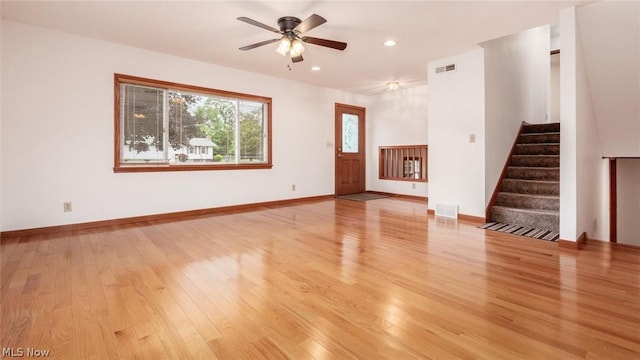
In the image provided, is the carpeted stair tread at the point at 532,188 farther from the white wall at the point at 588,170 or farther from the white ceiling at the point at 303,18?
the white ceiling at the point at 303,18

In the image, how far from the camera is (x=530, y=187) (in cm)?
445

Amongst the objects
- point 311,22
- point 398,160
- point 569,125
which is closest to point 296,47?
point 311,22

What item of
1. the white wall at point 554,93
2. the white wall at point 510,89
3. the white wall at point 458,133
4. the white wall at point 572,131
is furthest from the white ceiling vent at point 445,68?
the white wall at point 554,93

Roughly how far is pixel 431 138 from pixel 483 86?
1.07 meters

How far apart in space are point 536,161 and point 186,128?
18.4ft

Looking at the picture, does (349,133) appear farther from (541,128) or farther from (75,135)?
(75,135)

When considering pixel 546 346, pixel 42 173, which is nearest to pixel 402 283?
pixel 546 346

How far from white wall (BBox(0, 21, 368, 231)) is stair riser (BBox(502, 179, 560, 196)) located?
4.55 metres

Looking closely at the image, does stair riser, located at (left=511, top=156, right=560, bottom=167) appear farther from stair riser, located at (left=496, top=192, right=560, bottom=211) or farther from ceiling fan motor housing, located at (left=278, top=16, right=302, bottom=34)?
ceiling fan motor housing, located at (left=278, top=16, right=302, bottom=34)

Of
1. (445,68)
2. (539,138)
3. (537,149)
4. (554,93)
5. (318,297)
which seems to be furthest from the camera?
(554,93)

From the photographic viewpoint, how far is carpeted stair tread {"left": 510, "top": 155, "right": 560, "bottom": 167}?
4.64 m

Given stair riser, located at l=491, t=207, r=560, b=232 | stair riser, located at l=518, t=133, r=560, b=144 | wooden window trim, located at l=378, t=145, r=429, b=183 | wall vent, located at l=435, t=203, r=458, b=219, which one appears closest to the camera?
stair riser, located at l=491, t=207, r=560, b=232

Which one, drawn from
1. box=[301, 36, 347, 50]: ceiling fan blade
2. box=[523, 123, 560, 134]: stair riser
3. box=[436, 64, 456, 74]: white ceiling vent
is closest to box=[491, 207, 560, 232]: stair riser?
box=[523, 123, 560, 134]: stair riser

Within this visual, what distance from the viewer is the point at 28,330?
1.60 metres
